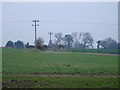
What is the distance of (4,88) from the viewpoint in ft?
26.8

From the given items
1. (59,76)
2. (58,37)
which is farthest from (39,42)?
(59,76)

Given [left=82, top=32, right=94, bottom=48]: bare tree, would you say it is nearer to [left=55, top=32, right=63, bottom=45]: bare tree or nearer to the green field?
[left=55, top=32, right=63, bottom=45]: bare tree

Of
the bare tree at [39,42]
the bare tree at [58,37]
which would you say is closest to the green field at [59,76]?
the bare tree at [39,42]

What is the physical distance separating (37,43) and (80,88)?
63.7 meters

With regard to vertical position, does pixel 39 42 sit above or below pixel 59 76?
above

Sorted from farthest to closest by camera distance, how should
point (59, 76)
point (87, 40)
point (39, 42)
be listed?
point (87, 40), point (39, 42), point (59, 76)

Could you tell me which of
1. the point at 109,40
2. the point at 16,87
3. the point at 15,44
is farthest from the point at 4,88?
the point at 15,44

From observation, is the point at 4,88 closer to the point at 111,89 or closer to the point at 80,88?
the point at 80,88

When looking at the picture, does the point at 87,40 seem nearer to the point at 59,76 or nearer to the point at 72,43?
the point at 72,43

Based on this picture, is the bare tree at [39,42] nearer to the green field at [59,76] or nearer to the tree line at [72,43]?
the tree line at [72,43]

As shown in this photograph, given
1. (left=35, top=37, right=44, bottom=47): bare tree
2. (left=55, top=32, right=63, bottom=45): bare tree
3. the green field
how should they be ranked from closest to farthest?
the green field
(left=35, top=37, right=44, bottom=47): bare tree
(left=55, top=32, right=63, bottom=45): bare tree

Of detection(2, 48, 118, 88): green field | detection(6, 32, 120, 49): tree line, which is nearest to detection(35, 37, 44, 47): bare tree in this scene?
detection(6, 32, 120, 49): tree line

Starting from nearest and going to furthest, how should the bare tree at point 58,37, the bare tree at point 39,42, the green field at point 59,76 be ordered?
the green field at point 59,76
the bare tree at point 39,42
the bare tree at point 58,37

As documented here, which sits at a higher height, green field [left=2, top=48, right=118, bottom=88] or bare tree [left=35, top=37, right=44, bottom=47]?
bare tree [left=35, top=37, right=44, bottom=47]
